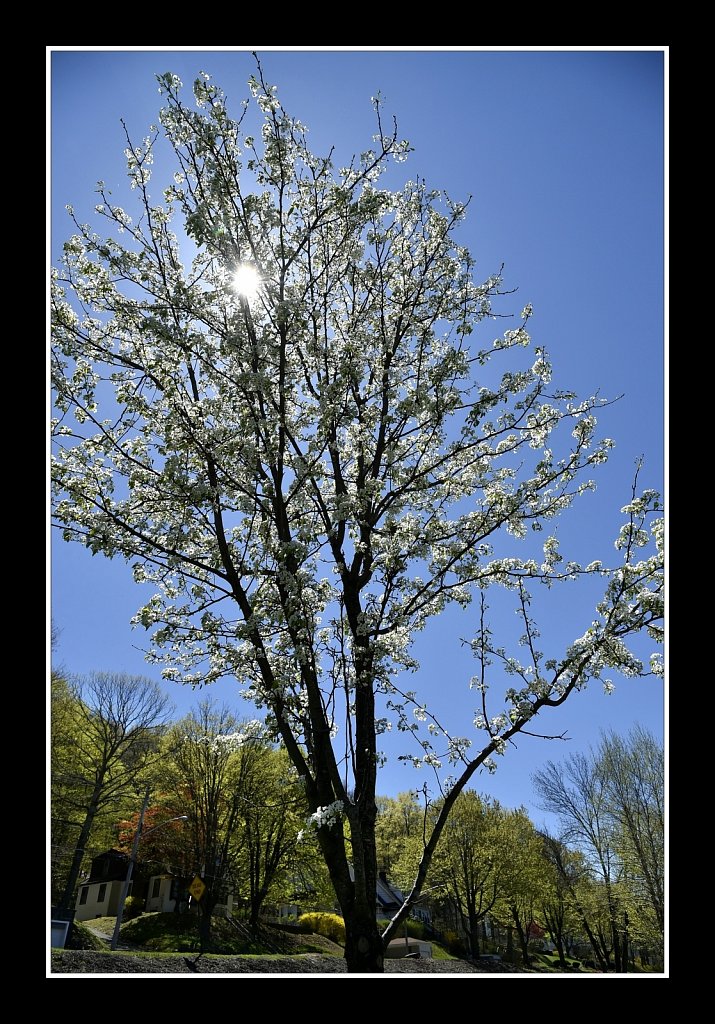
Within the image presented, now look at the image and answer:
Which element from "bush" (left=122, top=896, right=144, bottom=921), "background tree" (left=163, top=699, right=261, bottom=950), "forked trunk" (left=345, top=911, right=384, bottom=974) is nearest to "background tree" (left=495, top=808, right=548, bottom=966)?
"background tree" (left=163, top=699, right=261, bottom=950)

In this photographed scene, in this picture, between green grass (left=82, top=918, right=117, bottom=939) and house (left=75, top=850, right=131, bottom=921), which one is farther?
house (left=75, top=850, right=131, bottom=921)

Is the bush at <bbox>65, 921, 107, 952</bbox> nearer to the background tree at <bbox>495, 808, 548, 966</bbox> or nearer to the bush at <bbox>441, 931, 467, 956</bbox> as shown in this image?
the background tree at <bbox>495, 808, 548, 966</bbox>

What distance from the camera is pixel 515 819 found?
37.2 m

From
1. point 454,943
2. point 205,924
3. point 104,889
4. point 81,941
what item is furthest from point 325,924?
point 81,941

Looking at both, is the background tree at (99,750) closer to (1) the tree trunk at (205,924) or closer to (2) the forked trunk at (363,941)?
(1) the tree trunk at (205,924)

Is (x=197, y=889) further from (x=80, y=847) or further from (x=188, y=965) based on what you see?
(x=80, y=847)

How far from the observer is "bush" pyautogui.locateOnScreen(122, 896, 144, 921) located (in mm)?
36969

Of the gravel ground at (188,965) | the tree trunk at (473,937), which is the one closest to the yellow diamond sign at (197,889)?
the gravel ground at (188,965)

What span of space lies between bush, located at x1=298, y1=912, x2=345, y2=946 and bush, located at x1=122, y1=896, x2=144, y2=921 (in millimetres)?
10028

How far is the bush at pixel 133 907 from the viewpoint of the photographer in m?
37.0

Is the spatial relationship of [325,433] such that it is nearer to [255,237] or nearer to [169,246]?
[255,237]

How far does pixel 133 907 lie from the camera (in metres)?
37.7

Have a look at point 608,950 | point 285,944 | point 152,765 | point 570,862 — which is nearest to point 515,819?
point 570,862
